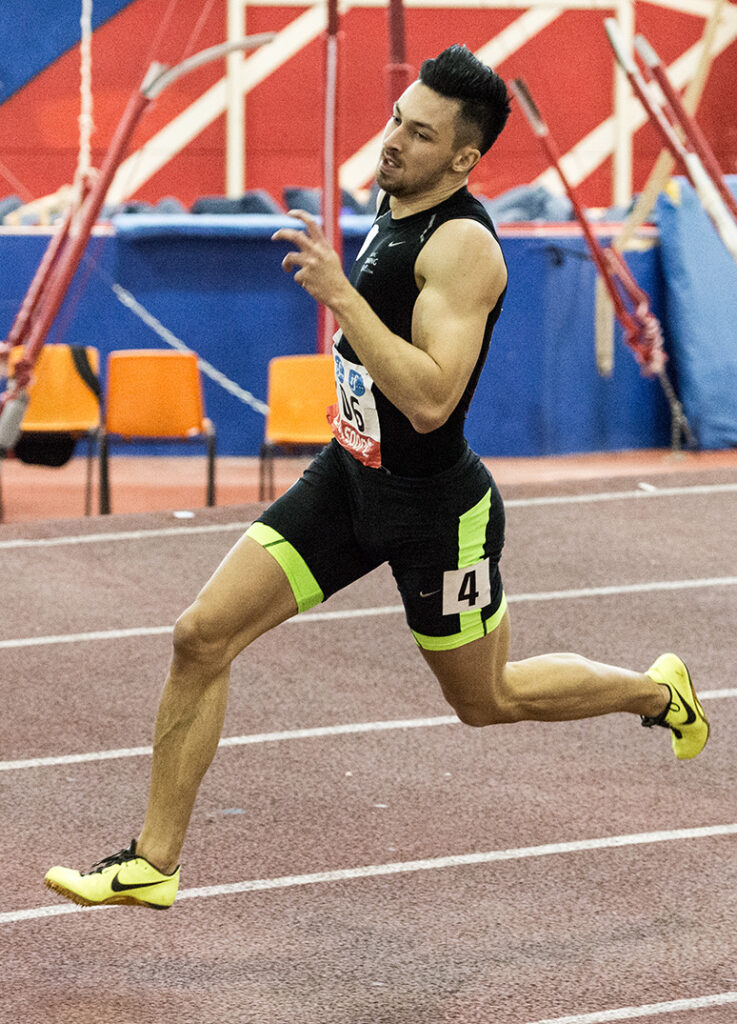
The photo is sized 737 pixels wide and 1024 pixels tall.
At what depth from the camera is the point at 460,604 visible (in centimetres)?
355

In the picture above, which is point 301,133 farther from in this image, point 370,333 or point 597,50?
point 370,333

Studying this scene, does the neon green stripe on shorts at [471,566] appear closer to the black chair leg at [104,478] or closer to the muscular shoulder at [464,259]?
the muscular shoulder at [464,259]

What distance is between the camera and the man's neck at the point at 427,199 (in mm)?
3311

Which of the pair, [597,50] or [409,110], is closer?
[409,110]

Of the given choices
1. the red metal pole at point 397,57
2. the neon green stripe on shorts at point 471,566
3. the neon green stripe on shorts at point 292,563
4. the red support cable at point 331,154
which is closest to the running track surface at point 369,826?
the neon green stripe on shorts at point 471,566

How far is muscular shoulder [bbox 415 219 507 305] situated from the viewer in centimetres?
316

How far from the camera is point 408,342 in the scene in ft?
10.6

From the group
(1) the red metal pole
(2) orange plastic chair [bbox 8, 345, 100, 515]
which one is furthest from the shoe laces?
(1) the red metal pole

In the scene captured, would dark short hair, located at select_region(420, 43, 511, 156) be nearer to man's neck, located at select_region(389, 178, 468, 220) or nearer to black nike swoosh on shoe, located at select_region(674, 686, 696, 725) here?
man's neck, located at select_region(389, 178, 468, 220)

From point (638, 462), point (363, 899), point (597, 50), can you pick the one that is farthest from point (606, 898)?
point (597, 50)

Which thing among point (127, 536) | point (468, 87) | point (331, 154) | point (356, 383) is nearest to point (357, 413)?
point (356, 383)

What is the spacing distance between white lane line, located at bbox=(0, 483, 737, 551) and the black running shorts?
4204mm

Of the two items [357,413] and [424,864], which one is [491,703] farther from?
[357,413]

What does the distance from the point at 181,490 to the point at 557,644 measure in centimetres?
435
